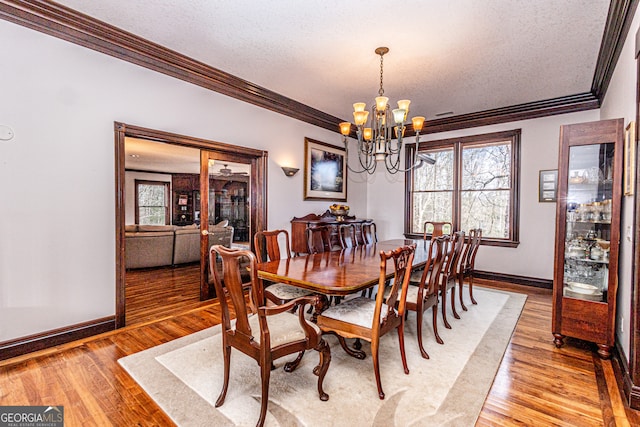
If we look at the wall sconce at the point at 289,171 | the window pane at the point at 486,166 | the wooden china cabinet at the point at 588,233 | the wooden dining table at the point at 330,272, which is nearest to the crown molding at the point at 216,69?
the window pane at the point at 486,166

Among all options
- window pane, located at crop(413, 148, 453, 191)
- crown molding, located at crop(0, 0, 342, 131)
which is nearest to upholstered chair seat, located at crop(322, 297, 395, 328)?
crown molding, located at crop(0, 0, 342, 131)

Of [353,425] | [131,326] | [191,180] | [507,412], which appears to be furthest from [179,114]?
[191,180]

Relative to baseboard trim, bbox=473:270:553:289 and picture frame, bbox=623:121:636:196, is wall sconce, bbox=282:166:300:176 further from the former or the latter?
picture frame, bbox=623:121:636:196

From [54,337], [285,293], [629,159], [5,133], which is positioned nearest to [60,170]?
[5,133]

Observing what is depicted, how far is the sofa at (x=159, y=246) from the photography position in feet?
17.8

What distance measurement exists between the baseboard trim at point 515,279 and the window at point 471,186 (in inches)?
20.7

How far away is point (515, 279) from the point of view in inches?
196

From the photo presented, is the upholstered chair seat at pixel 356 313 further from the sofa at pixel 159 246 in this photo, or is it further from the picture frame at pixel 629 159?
the sofa at pixel 159 246

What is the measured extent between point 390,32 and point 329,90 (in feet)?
4.99

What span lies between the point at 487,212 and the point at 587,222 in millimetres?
2598

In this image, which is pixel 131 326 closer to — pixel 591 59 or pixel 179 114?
pixel 179 114

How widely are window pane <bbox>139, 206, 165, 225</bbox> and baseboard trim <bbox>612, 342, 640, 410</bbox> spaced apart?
35.7 ft

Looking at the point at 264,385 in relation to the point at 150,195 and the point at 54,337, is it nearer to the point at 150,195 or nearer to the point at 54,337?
the point at 54,337

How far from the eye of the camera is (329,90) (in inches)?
167
